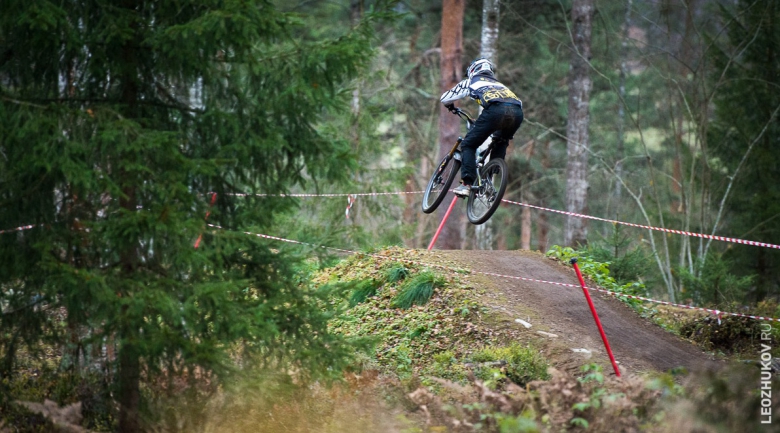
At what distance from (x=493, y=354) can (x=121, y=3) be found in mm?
5225

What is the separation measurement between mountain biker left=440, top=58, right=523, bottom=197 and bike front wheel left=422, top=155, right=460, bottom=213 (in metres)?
0.43

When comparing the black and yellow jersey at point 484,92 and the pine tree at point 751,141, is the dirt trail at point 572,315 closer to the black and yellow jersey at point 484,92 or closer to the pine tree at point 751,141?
the black and yellow jersey at point 484,92

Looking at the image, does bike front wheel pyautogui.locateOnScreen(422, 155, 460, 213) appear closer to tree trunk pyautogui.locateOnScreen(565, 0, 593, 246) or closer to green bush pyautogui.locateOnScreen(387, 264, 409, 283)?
green bush pyautogui.locateOnScreen(387, 264, 409, 283)

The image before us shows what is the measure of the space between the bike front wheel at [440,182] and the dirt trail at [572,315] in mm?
1308

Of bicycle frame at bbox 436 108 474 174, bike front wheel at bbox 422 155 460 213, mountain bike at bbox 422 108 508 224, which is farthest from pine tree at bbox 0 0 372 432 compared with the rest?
bike front wheel at bbox 422 155 460 213

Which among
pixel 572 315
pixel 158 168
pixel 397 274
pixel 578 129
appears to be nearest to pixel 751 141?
pixel 578 129

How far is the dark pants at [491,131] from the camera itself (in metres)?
8.58

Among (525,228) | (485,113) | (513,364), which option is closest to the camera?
(513,364)

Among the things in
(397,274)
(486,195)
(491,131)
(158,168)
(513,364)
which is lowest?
(513,364)

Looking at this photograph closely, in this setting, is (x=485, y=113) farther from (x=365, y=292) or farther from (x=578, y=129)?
(x=578, y=129)

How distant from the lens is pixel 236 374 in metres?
5.27

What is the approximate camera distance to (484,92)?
28.4 ft

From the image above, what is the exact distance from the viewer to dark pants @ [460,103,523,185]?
8.58 meters

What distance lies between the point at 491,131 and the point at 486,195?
2.66 feet
